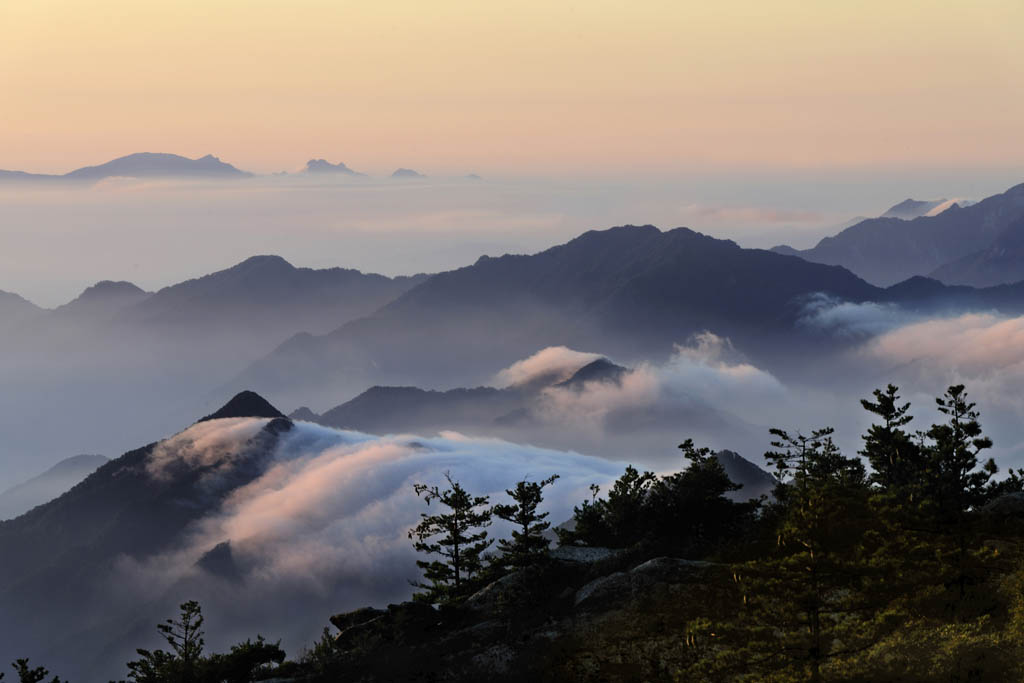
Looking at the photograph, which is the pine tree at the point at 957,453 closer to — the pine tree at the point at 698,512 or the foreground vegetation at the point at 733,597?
the foreground vegetation at the point at 733,597

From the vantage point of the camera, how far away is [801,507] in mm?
46781

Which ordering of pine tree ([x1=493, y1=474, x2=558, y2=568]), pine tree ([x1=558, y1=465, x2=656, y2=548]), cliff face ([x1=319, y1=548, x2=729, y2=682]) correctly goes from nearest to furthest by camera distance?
1. cliff face ([x1=319, y1=548, x2=729, y2=682])
2. pine tree ([x1=493, y1=474, x2=558, y2=568])
3. pine tree ([x1=558, y1=465, x2=656, y2=548])

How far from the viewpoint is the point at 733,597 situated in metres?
62.8

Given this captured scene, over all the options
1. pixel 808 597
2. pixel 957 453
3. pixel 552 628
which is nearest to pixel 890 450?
pixel 957 453

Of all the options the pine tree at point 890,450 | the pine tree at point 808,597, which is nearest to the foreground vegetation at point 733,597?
the pine tree at point 808,597

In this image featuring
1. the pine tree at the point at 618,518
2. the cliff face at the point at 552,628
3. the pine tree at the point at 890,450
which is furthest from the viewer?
the pine tree at the point at 890,450

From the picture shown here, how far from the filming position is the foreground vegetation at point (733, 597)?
49.4m

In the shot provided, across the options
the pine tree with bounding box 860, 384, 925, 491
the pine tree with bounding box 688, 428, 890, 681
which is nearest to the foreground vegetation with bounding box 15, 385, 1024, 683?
the pine tree with bounding box 688, 428, 890, 681

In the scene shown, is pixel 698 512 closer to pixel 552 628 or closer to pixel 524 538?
pixel 524 538

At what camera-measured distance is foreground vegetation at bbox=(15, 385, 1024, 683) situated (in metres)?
49.4

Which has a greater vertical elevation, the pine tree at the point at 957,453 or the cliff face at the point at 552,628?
the pine tree at the point at 957,453

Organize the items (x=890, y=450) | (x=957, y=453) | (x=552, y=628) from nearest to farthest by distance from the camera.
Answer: (x=957, y=453) < (x=552, y=628) < (x=890, y=450)

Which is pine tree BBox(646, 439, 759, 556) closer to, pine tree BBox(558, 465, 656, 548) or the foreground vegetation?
the foreground vegetation

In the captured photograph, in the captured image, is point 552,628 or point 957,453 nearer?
point 957,453
